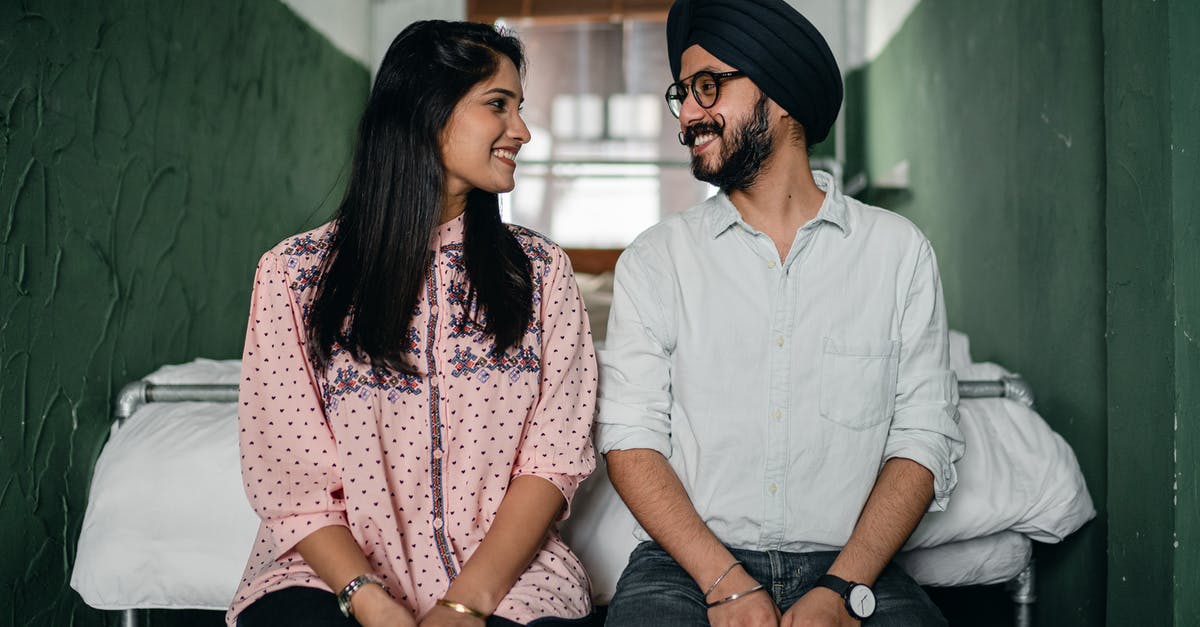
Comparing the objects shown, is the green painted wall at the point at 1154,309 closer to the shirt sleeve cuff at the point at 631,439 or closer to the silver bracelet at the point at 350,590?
the shirt sleeve cuff at the point at 631,439

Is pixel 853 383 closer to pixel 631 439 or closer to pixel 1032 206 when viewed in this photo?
pixel 631 439

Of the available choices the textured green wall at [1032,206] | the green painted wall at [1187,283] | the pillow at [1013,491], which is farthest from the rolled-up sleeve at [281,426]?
the textured green wall at [1032,206]

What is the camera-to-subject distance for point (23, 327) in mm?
1521

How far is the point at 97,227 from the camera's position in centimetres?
171

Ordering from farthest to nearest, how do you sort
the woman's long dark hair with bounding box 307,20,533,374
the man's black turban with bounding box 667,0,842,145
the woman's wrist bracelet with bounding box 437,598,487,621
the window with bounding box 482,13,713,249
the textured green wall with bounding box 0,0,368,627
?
Answer: the window with bounding box 482,13,713,249, the textured green wall with bounding box 0,0,368,627, the man's black turban with bounding box 667,0,842,145, the woman's long dark hair with bounding box 307,20,533,374, the woman's wrist bracelet with bounding box 437,598,487,621

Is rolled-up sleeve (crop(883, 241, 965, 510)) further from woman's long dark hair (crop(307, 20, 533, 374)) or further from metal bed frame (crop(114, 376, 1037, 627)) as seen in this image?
woman's long dark hair (crop(307, 20, 533, 374))

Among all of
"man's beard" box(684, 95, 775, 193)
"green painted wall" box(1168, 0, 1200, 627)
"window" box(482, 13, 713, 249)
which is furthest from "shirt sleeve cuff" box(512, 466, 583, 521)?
"window" box(482, 13, 713, 249)

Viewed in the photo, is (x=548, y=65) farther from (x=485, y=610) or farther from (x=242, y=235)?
(x=485, y=610)

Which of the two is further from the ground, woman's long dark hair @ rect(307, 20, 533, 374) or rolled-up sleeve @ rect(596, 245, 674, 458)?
woman's long dark hair @ rect(307, 20, 533, 374)

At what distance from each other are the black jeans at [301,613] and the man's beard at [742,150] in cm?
67

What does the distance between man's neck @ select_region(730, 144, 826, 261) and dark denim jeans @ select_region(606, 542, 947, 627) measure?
46 centimetres

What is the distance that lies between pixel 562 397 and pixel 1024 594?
0.96 meters

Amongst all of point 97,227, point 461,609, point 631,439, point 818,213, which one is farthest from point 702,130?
point 97,227

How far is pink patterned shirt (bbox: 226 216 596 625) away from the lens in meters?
1.20
